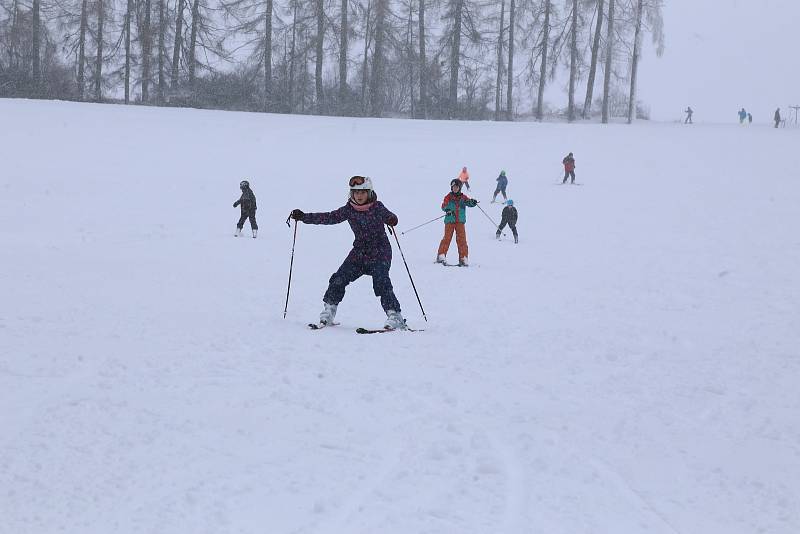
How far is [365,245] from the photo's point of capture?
7.51 metres

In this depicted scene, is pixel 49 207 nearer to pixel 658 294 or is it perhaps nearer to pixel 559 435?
pixel 658 294

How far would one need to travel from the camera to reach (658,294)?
10.4 m

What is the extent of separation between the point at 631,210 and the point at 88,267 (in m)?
14.9

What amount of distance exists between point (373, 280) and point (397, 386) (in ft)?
7.75

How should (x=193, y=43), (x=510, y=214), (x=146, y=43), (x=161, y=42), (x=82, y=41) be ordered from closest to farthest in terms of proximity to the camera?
1. (x=510, y=214)
2. (x=146, y=43)
3. (x=82, y=41)
4. (x=161, y=42)
5. (x=193, y=43)

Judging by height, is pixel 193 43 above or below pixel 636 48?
below

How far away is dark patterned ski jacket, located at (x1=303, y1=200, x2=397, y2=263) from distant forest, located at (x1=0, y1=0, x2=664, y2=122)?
31.0 metres

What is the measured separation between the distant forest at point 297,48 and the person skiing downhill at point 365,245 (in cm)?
3103

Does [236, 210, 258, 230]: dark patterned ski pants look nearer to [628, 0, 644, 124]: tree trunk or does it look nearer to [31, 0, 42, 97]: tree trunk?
[31, 0, 42, 97]: tree trunk

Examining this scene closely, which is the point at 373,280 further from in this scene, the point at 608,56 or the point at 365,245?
the point at 608,56

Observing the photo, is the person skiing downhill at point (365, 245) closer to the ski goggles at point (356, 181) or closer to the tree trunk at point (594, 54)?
the ski goggles at point (356, 181)

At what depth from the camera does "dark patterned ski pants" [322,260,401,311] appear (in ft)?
24.6

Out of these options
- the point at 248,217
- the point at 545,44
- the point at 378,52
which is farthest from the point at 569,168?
the point at 545,44

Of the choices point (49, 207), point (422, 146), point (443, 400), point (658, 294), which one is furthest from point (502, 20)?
point (443, 400)
